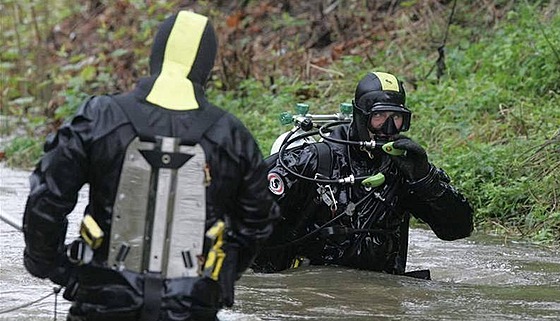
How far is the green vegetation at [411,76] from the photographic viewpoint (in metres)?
8.56

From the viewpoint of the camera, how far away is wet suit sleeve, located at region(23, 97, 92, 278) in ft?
10.4

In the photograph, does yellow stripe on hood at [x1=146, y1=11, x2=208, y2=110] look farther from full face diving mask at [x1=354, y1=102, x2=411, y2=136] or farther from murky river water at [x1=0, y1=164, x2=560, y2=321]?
full face diving mask at [x1=354, y1=102, x2=411, y2=136]

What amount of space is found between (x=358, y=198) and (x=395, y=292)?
1.89ft

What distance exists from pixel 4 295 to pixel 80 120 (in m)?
2.55

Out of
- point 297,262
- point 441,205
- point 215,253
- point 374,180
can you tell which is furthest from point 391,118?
point 215,253

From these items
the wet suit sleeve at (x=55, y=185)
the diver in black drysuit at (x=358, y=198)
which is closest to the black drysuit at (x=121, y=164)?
the wet suit sleeve at (x=55, y=185)

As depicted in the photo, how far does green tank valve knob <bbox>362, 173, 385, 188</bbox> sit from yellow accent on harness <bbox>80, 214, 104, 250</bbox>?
247 centimetres

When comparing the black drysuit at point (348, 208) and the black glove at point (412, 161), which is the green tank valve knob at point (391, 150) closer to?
the black glove at point (412, 161)

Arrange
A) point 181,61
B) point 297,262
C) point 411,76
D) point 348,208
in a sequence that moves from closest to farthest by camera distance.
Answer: point 181,61
point 348,208
point 297,262
point 411,76

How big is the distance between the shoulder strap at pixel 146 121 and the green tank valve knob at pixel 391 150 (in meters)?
2.22

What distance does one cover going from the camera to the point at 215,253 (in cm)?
325

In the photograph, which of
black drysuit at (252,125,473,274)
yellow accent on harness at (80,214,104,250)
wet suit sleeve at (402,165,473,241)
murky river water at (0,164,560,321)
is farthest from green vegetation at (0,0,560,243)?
yellow accent on harness at (80,214,104,250)

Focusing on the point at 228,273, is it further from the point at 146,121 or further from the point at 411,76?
the point at 411,76

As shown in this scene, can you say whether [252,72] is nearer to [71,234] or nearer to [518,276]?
[71,234]
